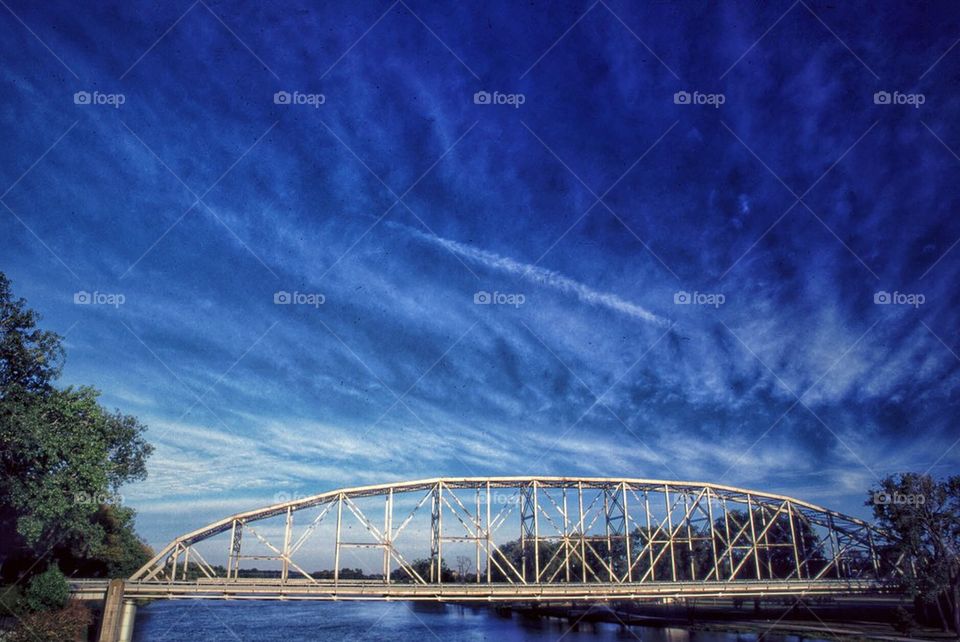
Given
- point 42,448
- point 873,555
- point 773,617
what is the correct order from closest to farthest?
point 42,448 < point 873,555 < point 773,617

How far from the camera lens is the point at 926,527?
55.1m

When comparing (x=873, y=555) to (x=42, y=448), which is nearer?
(x=42, y=448)

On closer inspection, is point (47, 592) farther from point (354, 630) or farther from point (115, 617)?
point (354, 630)

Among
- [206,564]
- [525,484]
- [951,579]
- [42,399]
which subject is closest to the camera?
[42,399]

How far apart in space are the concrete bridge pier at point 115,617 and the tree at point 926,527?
5844cm

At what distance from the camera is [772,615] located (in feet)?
244

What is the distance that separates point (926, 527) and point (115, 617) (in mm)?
62282

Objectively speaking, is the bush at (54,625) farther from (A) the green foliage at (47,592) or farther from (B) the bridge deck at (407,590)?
(B) the bridge deck at (407,590)

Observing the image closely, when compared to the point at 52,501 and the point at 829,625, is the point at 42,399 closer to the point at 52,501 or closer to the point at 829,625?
the point at 52,501

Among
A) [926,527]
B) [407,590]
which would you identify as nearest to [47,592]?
[407,590]

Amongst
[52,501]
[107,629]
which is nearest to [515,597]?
[107,629]

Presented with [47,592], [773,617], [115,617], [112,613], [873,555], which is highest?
[873,555]

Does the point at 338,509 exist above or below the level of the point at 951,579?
above

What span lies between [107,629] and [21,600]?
18.0 feet
